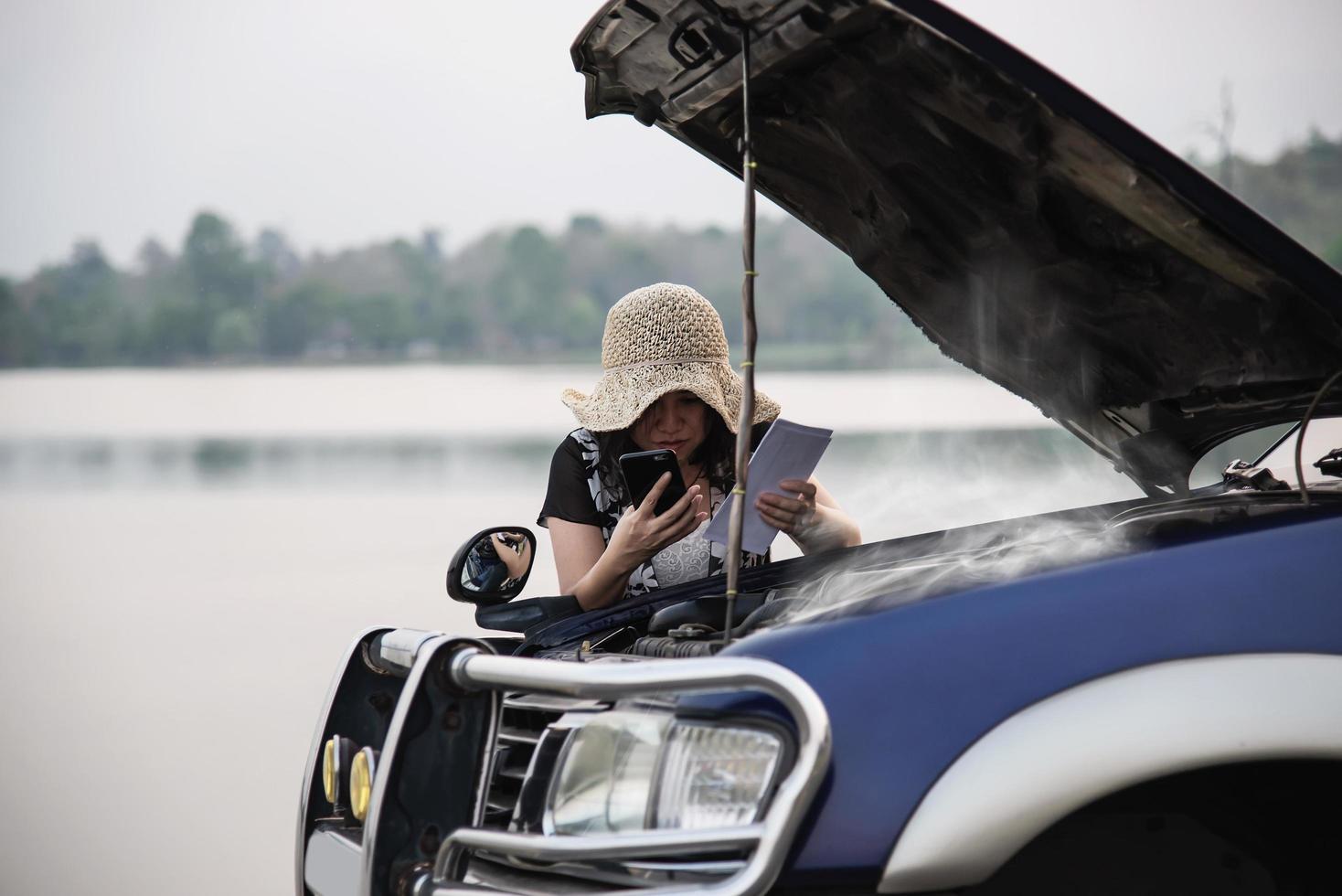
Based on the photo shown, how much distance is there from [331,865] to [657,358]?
154cm

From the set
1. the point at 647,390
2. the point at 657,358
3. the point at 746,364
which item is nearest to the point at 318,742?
the point at 746,364

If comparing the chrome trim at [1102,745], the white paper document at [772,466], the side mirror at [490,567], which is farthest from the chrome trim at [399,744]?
the side mirror at [490,567]

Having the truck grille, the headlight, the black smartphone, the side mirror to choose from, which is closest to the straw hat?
the black smartphone

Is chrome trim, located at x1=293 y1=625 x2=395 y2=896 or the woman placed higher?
the woman

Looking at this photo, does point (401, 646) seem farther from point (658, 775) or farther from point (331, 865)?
point (658, 775)

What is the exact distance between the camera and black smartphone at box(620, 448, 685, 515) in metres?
2.69

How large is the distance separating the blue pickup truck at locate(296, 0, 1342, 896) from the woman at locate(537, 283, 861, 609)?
2.51 ft

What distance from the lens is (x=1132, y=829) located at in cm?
168

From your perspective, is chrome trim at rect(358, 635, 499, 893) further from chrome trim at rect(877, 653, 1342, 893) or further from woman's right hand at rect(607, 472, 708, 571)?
woman's right hand at rect(607, 472, 708, 571)

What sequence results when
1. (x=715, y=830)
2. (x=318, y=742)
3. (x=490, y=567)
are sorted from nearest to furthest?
(x=715, y=830)
(x=318, y=742)
(x=490, y=567)

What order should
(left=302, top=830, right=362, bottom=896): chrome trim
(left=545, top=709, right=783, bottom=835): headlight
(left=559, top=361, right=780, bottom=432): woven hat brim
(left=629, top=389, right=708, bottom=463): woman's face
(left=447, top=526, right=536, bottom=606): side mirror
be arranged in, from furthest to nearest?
(left=629, top=389, right=708, bottom=463): woman's face → (left=559, top=361, right=780, bottom=432): woven hat brim → (left=447, top=526, right=536, bottom=606): side mirror → (left=302, top=830, right=362, bottom=896): chrome trim → (left=545, top=709, right=783, bottom=835): headlight

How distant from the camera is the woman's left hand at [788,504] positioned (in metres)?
2.57

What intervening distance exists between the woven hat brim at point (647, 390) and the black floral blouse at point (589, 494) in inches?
5.3

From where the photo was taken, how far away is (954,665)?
4.72 feet
